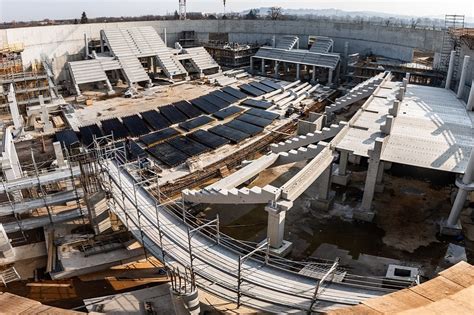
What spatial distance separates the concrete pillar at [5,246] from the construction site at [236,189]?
0.09 m

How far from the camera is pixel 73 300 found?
16188mm

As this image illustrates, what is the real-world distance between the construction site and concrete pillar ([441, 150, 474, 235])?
107 mm

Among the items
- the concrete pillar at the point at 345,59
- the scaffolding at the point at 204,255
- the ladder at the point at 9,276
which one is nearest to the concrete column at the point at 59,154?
the scaffolding at the point at 204,255

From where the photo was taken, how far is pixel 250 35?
59.3m

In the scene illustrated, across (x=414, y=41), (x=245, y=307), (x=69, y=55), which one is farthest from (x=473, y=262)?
(x=69, y=55)

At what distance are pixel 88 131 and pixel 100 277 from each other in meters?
17.1

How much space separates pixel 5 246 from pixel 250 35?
165 ft

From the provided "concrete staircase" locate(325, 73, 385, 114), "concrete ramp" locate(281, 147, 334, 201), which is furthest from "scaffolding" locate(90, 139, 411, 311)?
"concrete staircase" locate(325, 73, 385, 114)

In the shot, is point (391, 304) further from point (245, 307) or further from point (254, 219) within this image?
point (254, 219)

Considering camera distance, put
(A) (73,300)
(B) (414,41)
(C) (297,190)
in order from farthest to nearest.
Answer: (B) (414,41) < (C) (297,190) < (A) (73,300)

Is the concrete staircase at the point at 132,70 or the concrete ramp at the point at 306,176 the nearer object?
the concrete ramp at the point at 306,176

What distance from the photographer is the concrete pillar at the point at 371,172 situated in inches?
787

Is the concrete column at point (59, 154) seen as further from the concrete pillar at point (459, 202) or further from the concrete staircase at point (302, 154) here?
the concrete pillar at point (459, 202)

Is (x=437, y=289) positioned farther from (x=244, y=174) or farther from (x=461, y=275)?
(x=244, y=174)
